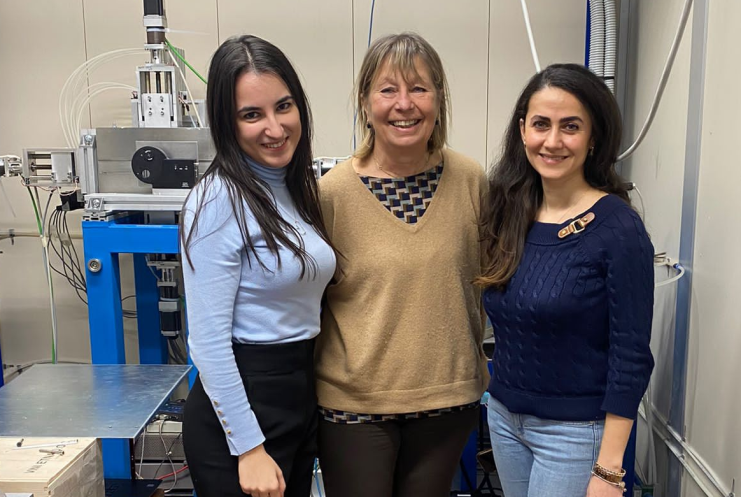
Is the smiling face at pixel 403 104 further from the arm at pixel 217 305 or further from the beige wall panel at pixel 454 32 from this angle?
the beige wall panel at pixel 454 32

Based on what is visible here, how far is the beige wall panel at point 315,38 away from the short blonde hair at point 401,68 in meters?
1.29

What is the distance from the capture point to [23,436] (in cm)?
133

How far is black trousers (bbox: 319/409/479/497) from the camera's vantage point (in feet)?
3.91

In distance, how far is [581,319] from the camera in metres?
1.02

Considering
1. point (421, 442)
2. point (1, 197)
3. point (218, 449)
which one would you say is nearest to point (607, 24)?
point (421, 442)

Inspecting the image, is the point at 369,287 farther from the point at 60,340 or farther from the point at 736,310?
the point at 60,340

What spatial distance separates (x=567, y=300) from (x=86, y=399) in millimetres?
1211

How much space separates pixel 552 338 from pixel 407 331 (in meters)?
0.27

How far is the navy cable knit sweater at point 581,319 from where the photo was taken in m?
0.97

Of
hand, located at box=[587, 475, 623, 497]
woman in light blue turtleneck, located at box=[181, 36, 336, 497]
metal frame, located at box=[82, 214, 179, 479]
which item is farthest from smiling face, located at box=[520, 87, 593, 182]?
metal frame, located at box=[82, 214, 179, 479]

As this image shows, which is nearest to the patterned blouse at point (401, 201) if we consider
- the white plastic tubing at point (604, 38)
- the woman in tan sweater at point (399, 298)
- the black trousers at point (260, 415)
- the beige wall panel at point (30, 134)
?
the woman in tan sweater at point (399, 298)

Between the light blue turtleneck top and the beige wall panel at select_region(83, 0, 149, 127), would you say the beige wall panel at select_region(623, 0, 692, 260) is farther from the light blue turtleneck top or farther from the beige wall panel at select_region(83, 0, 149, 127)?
the beige wall panel at select_region(83, 0, 149, 127)

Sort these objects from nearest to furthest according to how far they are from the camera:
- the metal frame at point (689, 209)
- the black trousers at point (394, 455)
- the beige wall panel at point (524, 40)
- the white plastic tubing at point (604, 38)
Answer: the black trousers at point (394, 455)
the metal frame at point (689, 209)
the white plastic tubing at point (604, 38)
the beige wall panel at point (524, 40)

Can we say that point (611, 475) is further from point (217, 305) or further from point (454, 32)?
point (454, 32)
